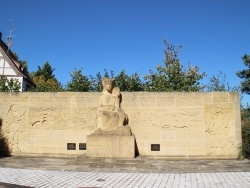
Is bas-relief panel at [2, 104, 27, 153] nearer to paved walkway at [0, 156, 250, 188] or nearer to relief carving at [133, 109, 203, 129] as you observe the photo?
paved walkway at [0, 156, 250, 188]

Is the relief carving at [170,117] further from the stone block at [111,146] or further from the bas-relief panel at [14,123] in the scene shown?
the bas-relief panel at [14,123]

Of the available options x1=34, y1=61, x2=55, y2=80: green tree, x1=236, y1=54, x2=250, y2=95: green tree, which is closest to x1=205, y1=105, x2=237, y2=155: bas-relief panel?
x1=236, y1=54, x2=250, y2=95: green tree

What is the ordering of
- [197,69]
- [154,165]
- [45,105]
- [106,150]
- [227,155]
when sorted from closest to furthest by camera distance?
[154,165], [106,150], [227,155], [45,105], [197,69]

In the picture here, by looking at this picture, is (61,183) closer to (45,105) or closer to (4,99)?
(45,105)

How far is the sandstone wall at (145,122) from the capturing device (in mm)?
11375

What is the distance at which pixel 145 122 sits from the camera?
1162 cm

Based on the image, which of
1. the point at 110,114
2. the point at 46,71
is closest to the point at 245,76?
the point at 110,114

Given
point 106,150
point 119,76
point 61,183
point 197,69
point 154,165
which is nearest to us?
point 61,183

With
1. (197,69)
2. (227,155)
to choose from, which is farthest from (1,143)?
(197,69)

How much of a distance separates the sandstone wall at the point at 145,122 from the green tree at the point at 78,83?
202 inches

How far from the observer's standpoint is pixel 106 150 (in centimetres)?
1018

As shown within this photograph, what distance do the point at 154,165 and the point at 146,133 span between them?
229 centimetres

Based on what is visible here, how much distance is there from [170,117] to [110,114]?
2.69m

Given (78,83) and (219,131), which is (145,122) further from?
(78,83)
